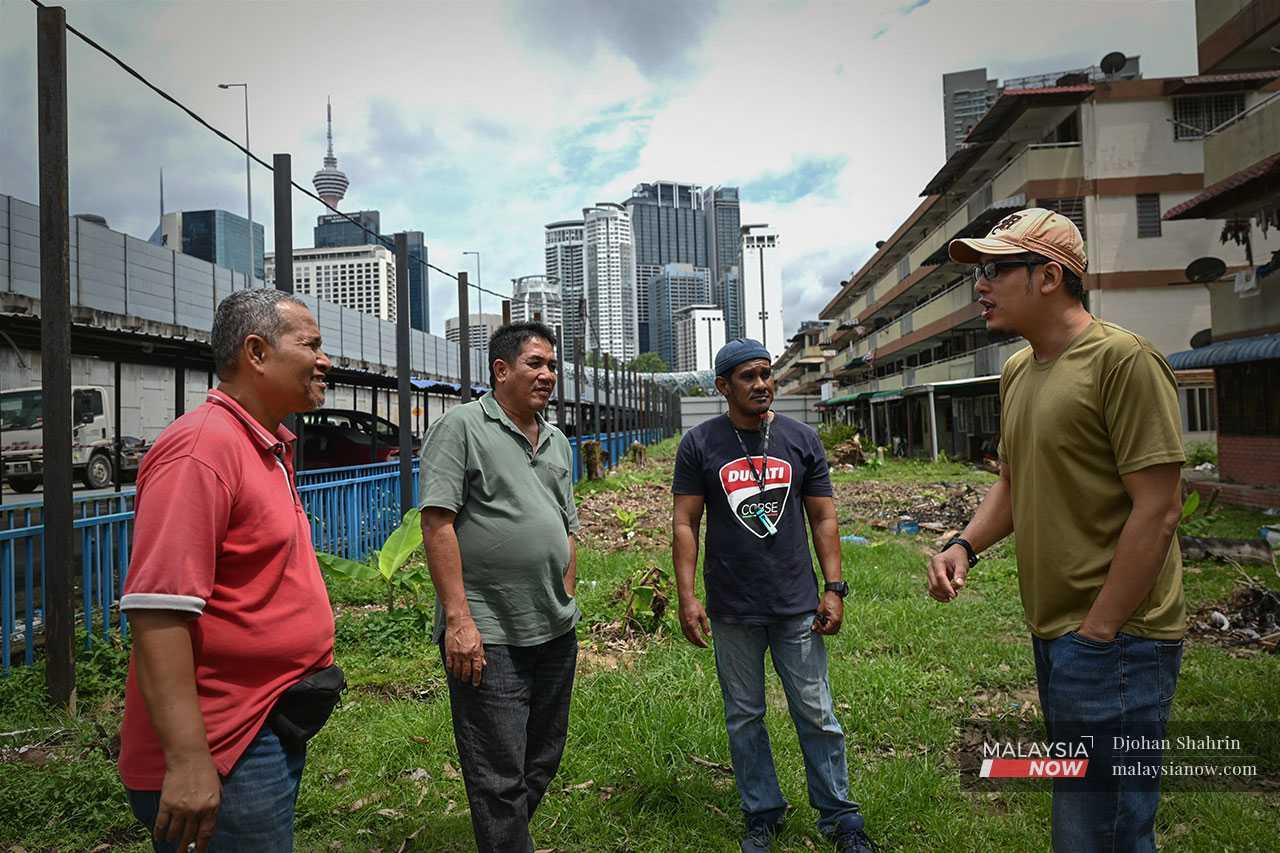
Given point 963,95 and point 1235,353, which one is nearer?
point 1235,353

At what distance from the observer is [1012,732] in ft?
15.0

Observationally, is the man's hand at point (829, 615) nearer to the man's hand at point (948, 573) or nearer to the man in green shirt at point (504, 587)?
the man's hand at point (948, 573)

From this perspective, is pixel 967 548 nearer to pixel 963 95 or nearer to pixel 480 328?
pixel 480 328

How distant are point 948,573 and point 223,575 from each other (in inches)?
79.6

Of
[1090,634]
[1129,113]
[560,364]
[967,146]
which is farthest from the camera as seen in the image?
[967,146]

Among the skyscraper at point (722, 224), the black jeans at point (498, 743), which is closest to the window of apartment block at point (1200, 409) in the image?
the black jeans at point (498, 743)

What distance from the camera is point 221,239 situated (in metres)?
18.8

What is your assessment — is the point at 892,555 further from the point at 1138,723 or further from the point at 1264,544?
the point at 1138,723

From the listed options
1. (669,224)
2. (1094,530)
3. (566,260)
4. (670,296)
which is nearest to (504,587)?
(1094,530)

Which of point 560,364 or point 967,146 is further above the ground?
point 967,146

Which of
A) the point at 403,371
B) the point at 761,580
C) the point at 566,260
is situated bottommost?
the point at 761,580

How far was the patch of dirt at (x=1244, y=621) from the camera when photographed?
20.0 ft

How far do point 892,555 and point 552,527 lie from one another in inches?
309

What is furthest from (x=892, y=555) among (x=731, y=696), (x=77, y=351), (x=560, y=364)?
(x=560, y=364)
